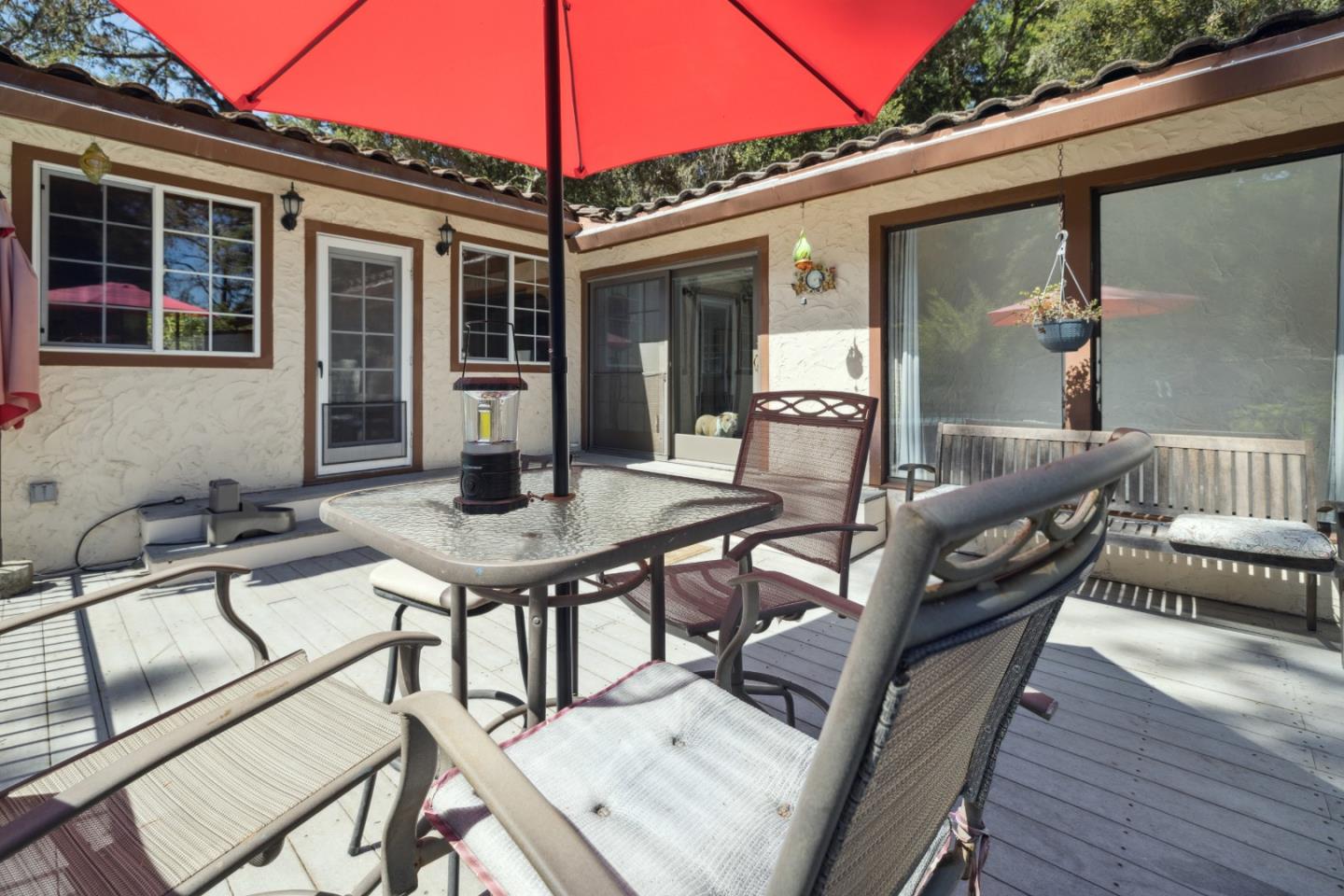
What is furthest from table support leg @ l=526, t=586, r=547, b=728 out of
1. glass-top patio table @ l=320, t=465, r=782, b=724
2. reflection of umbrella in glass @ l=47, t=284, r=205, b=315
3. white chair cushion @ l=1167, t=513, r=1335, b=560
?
reflection of umbrella in glass @ l=47, t=284, r=205, b=315

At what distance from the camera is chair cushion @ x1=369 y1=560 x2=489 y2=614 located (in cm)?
176

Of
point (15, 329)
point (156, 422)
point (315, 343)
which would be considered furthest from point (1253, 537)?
point (156, 422)

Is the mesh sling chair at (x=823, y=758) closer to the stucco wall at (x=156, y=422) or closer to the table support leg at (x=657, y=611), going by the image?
the table support leg at (x=657, y=611)

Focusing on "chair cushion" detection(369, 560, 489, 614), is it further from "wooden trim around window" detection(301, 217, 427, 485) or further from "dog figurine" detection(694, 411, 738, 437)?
"dog figurine" detection(694, 411, 738, 437)

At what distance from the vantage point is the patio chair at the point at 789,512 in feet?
5.94

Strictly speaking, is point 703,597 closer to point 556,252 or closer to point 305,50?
point 556,252

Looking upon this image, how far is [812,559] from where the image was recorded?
7.48 ft

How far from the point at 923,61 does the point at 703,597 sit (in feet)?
33.2

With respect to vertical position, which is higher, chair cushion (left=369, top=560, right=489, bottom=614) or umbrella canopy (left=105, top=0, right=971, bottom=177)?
umbrella canopy (left=105, top=0, right=971, bottom=177)

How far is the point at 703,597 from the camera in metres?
1.95

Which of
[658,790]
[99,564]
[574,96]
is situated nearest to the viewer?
[658,790]

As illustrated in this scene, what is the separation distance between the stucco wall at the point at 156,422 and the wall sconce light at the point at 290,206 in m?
0.08

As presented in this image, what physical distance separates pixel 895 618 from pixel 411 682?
1165 millimetres

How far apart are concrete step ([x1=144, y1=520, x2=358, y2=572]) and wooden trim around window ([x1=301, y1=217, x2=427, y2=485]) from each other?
892 mm
